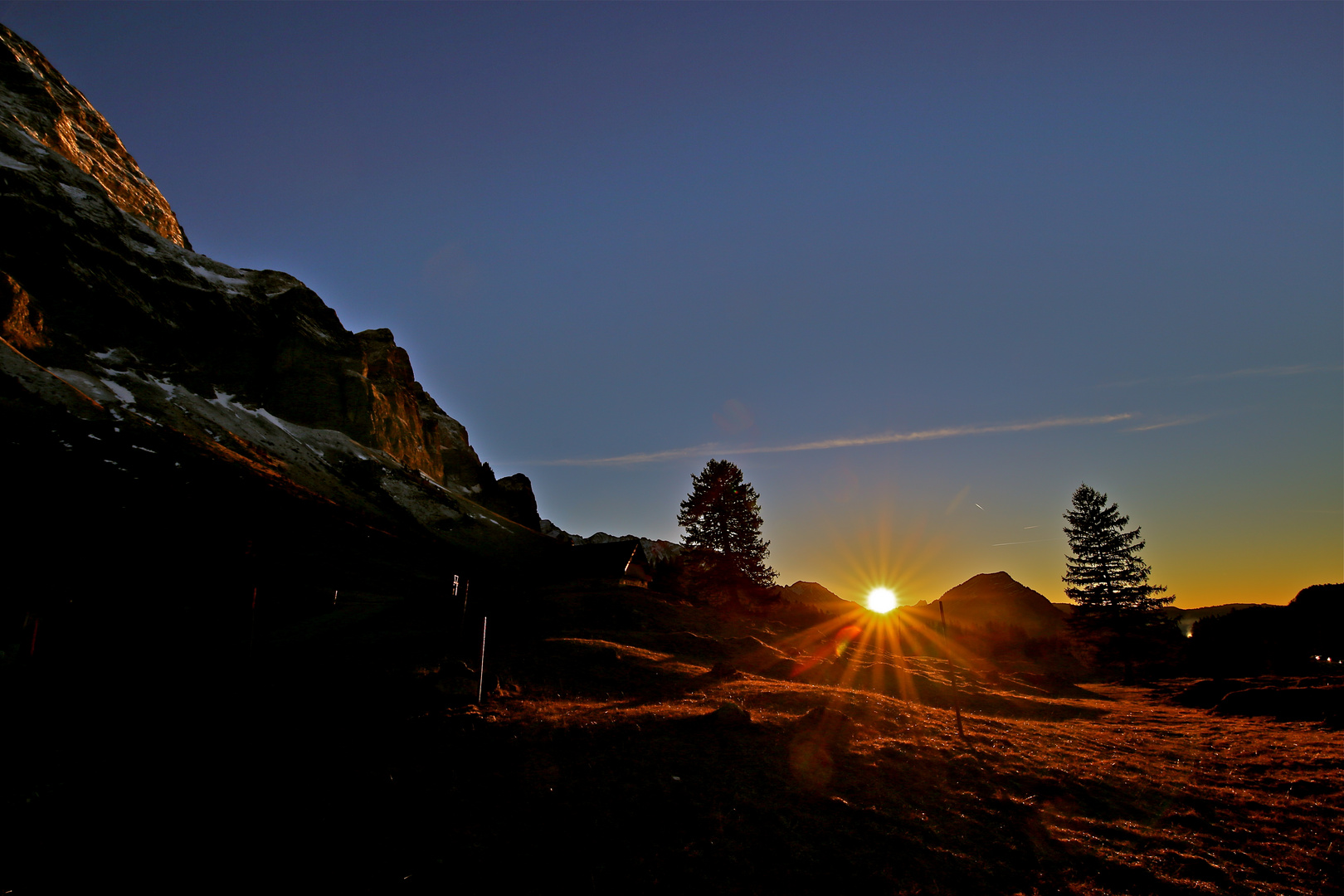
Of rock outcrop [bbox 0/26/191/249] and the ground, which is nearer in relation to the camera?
the ground

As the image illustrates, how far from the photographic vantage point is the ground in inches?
258

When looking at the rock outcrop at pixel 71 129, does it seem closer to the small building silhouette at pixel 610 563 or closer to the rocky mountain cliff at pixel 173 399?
the rocky mountain cliff at pixel 173 399

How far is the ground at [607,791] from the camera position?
21.5ft

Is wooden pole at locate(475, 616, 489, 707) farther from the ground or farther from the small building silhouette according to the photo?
the small building silhouette

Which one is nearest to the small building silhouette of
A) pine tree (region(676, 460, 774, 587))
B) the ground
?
pine tree (region(676, 460, 774, 587))

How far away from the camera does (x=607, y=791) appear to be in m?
8.66

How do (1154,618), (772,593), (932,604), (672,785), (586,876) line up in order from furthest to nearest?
(932,604)
(772,593)
(1154,618)
(672,785)
(586,876)

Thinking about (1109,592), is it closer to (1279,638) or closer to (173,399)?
(1279,638)

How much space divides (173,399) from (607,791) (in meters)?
90.1

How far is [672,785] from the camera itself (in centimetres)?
899

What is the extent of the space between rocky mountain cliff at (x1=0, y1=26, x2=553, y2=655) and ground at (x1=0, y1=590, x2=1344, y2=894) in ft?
35.1

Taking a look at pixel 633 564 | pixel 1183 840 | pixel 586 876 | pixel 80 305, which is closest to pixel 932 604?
pixel 633 564

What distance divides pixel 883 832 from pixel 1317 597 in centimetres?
5832

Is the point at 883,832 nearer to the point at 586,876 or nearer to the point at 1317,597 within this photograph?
the point at 586,876
